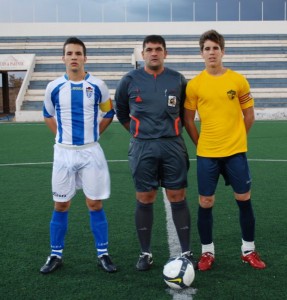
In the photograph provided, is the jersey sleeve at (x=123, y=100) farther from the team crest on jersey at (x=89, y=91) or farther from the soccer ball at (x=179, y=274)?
the soccer ball at (x=179, y=274)

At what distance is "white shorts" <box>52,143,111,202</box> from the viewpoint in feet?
11.7

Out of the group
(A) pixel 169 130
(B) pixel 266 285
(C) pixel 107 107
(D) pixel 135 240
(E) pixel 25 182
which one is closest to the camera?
(B) pixel 266 285

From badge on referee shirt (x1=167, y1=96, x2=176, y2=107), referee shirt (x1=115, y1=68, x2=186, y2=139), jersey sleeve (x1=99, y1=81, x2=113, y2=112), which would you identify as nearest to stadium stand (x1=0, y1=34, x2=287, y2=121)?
jersey sleeve (x1=99, y1=81, x2=113, y2=112)

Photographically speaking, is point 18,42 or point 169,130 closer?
point 169,130

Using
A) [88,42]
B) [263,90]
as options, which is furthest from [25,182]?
[88,42]

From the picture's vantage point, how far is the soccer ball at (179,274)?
3197mm

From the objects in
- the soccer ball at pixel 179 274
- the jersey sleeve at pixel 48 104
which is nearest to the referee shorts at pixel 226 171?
the soccer ball at pixel 179 274

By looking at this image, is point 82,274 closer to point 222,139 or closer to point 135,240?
point 135,240

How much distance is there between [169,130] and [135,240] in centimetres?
132

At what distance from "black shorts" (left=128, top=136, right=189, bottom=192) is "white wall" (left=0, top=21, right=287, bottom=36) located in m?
29.3

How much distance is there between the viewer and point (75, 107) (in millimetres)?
3562

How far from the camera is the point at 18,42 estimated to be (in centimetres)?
3072

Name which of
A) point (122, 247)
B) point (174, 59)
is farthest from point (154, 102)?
point (174, 59)

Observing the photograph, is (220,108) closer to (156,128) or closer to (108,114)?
(156,128)
